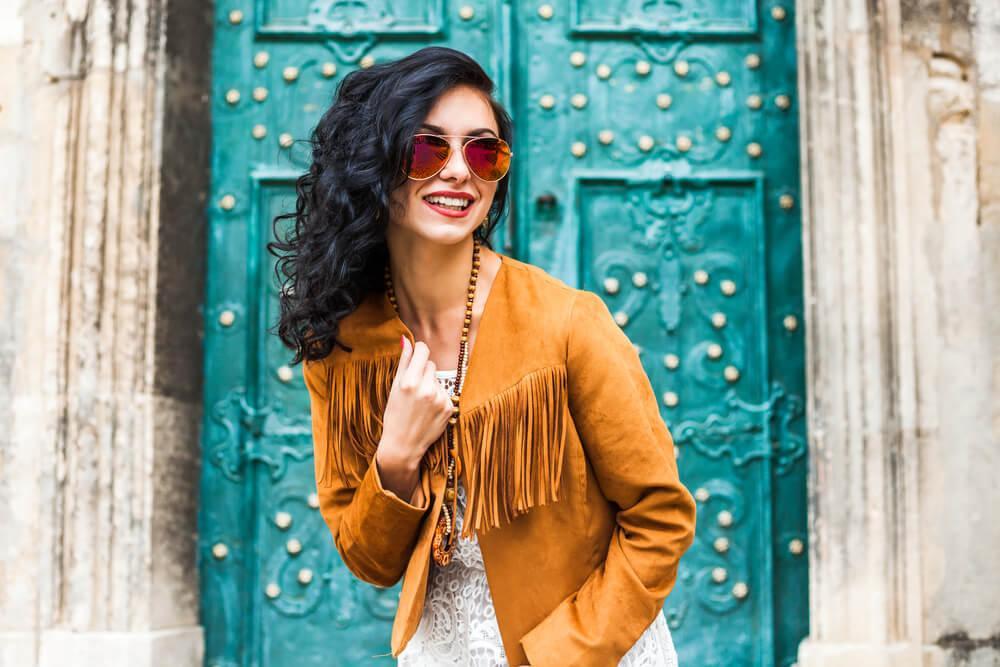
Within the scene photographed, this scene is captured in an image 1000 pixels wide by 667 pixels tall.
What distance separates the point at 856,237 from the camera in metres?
3.12

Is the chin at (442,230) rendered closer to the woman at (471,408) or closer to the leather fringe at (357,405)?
the woman at (471,408)

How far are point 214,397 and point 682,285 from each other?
1.55 meters

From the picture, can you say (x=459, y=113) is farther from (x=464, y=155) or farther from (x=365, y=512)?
(x=365, y=512)

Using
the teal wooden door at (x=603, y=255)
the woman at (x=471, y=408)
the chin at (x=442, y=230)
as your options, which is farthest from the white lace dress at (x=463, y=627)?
the teal wooden door at (x=603, y=255)

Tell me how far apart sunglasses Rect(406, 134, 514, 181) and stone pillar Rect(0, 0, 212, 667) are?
1.95 metres

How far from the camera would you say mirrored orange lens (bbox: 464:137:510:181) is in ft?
5.08

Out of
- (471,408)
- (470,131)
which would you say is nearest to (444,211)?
(470,131)

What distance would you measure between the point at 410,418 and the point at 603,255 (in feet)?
6.61

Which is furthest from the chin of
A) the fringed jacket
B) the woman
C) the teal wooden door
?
the teal wooden door

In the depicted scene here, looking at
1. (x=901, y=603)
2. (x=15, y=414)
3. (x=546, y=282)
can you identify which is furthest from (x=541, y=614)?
(x=15, y=414)

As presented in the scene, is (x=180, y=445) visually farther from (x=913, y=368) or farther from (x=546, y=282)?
(x=913, y=368)

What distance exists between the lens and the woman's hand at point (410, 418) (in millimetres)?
1495

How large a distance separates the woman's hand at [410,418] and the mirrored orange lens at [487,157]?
0.27 metres

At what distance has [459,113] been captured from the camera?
155 centimetres
